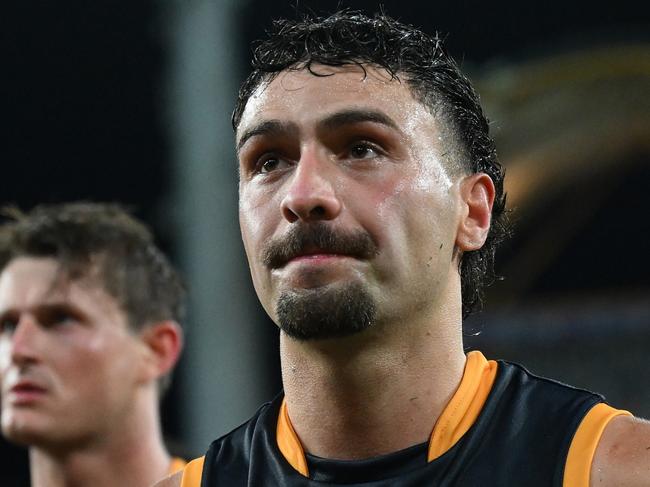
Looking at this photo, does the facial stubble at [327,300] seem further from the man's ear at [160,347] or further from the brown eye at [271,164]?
the man's ear at [160,347]

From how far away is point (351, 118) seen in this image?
2.50 meters

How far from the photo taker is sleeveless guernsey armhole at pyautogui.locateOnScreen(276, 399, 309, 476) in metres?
2.54

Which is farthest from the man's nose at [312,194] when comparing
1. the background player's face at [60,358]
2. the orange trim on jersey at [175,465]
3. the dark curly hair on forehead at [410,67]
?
the orange trim on jersey at [175,465]

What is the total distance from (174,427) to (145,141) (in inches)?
108

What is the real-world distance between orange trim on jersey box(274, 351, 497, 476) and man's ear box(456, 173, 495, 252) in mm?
280

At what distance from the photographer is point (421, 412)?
2.49 meters

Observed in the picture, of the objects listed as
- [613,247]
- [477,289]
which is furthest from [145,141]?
[477,289]

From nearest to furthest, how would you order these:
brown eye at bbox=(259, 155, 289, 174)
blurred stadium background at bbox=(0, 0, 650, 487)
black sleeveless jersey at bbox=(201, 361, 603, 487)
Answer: black sleeveless jersey at bbox=(201, 361, 603, 487), brown eye at bbox=(259, 155, 289, 174), blurred stadium background at bbox=(0, 0, 650, 487)

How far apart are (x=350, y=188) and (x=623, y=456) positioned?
2.64 feet

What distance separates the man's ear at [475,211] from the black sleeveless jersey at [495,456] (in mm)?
326

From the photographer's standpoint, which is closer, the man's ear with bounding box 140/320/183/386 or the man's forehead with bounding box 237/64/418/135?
the man's forehead with bounding box 237/64/418/135

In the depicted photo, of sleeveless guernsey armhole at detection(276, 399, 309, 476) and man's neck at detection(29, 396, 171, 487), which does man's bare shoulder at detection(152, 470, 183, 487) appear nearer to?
sleeveless guernsey armhole at detection(276, 399, 309, 476)

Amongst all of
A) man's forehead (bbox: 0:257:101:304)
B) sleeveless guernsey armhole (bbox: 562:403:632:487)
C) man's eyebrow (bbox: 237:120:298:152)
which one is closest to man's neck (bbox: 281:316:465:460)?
sleeveless guernsey armhole (bbox: 562:403:632:487)

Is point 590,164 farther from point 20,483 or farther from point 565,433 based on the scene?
point 565,433
